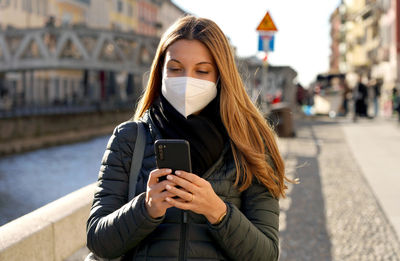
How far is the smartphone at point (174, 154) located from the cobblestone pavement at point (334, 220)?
1.36 m

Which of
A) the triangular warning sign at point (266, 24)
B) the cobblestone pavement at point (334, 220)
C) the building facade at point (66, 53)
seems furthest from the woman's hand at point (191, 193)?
the building facade at point (66, 53)

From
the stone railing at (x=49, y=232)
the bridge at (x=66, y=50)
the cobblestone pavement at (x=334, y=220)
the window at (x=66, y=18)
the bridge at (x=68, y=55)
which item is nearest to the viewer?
the stone railing at (x=49, y=232)

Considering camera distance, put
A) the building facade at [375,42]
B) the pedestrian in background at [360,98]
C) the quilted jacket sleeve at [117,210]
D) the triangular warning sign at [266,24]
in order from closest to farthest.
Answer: the quilted jacket sleeve at [117,210] < the triangular warning sign at [266,24] < the pedestrian in background at [360,98] < the building facade at [375,42]

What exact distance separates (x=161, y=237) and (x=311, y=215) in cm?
478

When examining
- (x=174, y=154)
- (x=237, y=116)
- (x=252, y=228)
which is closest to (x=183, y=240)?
(x=252, y=228)

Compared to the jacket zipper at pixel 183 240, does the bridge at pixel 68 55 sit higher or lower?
higher

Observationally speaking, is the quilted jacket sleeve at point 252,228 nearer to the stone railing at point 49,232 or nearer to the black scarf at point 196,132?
the black scarf at point 196,132

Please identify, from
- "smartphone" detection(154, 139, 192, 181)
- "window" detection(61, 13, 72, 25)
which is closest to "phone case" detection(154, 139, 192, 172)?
"smartphone" detection(154, 139, 192, 181)

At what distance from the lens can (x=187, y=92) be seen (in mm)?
2057

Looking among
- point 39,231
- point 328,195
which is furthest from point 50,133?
point 39,231

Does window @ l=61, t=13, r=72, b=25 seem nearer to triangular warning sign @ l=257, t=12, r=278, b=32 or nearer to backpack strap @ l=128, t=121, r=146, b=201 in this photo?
triangular warning sign @ l=257, t=12, r=278, b=32

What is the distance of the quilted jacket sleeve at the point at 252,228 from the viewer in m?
Result: 1.95

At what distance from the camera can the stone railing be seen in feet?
9.02

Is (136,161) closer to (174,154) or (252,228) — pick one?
(174,154)
